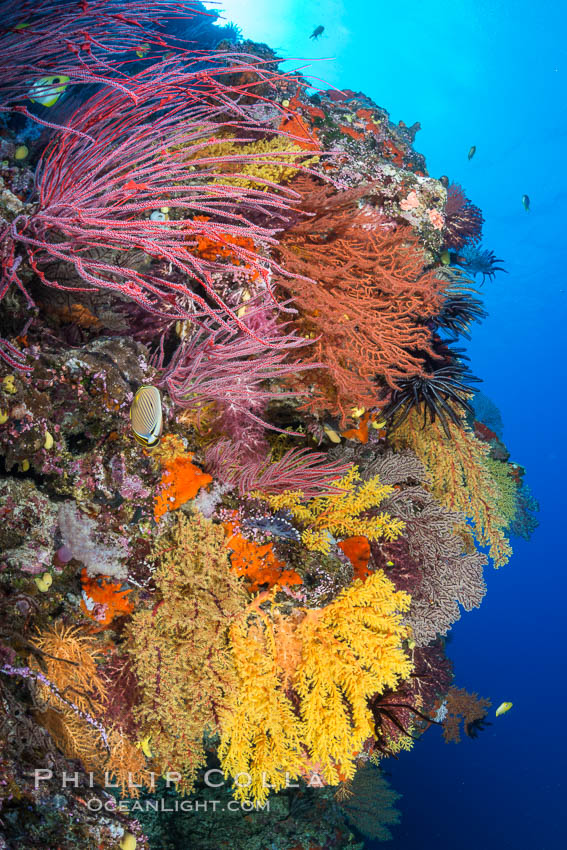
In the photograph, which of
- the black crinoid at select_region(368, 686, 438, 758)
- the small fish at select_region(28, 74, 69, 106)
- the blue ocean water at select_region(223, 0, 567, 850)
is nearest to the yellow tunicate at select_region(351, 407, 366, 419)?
the black crinoid at select_region(368, 686, 438, 758)

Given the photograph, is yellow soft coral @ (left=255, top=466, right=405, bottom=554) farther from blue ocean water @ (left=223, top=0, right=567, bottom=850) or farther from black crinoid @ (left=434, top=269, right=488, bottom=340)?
blue ocean water @ (left=223, top=0, right=567, bottom=850)

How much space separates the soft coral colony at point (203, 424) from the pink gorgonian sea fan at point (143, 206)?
26 mm

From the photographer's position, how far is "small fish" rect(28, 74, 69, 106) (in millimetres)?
2457

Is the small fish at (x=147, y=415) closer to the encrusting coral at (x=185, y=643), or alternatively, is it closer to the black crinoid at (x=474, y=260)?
the encrusting coral at (x=185, y=643)

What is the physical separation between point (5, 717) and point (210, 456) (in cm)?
181

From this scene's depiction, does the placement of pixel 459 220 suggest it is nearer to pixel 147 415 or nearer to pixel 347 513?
pixel 347 513

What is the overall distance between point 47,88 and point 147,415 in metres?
1.96

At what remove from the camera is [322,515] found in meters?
3.80

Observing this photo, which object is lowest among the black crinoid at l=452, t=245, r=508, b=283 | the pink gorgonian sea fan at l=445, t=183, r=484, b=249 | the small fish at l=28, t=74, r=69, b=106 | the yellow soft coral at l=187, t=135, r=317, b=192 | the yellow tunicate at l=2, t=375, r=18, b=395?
the yellow tunicate at l=2, t=375, r=18, b=395

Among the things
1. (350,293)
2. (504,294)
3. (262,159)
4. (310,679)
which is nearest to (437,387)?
(350,293)

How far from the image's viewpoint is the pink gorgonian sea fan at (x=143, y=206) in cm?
198

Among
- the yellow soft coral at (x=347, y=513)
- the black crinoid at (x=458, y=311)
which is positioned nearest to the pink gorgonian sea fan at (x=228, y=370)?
the yellow soft coral at (x=347, y=513)

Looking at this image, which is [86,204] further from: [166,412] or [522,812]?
[522,812]

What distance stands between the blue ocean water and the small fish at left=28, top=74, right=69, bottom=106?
2251 cm
